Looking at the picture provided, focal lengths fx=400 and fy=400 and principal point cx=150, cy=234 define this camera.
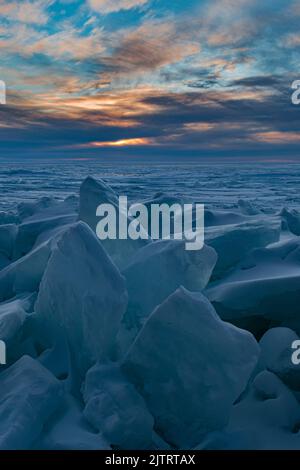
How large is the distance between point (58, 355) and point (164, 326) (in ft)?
2.43

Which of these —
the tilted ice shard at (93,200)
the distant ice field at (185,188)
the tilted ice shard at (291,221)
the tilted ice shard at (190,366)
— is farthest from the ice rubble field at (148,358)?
the distant ice field at (185,188)

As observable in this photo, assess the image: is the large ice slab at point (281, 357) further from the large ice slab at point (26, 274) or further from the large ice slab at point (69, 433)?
the large ice slab at point (26, 274)

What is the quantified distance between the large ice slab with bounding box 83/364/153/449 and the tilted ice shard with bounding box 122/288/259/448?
4.7 inches

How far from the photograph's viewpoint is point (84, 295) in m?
2.02

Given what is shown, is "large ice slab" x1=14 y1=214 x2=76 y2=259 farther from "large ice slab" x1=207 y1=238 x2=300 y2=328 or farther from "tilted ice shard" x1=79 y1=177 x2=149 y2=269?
"large ice slab" x1=207 y1=238 x2=300 y2=328

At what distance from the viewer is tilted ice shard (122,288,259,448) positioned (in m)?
1.81

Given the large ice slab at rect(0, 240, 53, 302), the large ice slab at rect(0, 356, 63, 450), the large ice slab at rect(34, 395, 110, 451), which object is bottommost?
the large ice slab at rect(34, 395, 110, 451)

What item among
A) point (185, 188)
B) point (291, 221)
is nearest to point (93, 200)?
point (291, 221)

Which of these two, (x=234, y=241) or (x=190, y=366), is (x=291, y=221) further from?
(x=190, y=366)

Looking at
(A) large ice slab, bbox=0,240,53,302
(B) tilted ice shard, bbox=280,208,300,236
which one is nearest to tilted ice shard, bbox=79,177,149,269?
(A) large ice slab, bbox=0,240,53,302

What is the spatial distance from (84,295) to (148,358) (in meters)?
0.45

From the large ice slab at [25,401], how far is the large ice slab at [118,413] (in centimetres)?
18

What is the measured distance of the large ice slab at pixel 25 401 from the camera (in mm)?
1618
